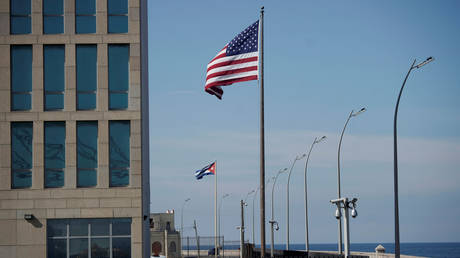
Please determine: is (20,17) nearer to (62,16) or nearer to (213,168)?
(62,16)

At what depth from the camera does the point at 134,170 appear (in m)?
36.8

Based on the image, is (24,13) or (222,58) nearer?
(222,58)

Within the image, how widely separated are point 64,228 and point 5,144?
5059 millimetres

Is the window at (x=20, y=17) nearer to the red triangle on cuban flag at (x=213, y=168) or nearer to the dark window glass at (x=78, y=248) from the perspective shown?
the dark window glass at (x=78, y=248)

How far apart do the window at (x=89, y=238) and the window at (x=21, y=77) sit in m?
6.11

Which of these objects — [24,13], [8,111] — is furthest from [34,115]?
[24,13]

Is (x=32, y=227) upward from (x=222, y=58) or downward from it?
downward

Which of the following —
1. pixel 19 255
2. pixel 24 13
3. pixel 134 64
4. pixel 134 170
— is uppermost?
pixel 24 13

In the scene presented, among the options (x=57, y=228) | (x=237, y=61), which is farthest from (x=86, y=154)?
(x=237, y=61)

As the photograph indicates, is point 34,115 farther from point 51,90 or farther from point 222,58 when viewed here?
point 222,58

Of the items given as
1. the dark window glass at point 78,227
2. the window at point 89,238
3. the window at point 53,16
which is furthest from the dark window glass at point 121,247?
the window at point 53,16

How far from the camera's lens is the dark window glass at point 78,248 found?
119ft

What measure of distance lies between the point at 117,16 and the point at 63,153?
295 inches

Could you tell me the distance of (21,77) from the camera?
37.0 meters
